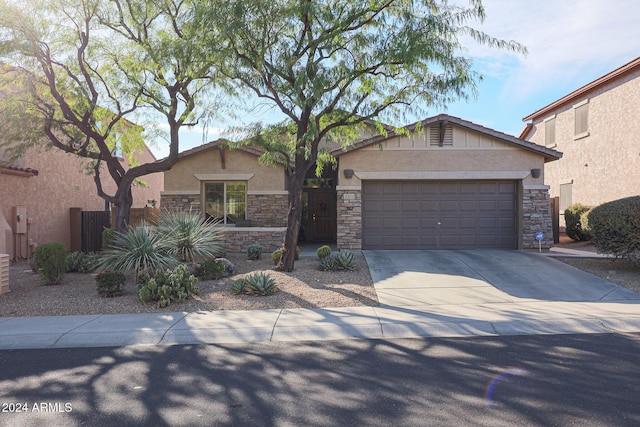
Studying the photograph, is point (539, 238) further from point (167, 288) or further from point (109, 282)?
point (109, 282)

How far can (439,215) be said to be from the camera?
14188 mm

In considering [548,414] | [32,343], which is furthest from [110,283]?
[548,414]

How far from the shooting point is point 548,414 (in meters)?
3.94

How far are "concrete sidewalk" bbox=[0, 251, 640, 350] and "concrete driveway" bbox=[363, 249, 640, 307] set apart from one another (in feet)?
0.23

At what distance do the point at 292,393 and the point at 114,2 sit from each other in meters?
11.9

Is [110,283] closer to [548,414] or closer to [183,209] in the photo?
[183,209]

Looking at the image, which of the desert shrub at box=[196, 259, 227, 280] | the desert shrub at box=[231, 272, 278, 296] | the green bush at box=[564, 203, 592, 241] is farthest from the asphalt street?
the green bush at box=[564, 203, 592, 241]

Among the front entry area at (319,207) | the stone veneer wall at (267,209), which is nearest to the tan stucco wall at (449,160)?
the stone veneer wall at (267,209)

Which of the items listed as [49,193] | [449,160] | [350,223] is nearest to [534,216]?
[449,160]

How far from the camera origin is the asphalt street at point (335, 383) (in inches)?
156

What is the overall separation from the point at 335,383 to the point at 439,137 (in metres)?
11.0

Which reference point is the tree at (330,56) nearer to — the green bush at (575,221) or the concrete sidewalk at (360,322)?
the concrete sidewalk at (360,322)

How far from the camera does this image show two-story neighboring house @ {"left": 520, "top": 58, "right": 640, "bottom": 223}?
16.3 m

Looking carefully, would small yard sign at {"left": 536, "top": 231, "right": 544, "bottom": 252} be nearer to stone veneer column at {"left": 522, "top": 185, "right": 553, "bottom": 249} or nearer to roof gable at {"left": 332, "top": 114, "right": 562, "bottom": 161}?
stone veneer column at {"left": 522, "top": 185, "right": 553, "bottom": 249}
